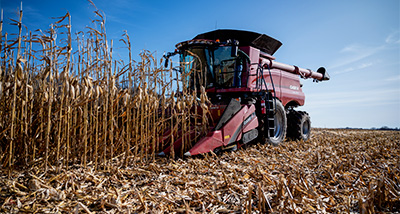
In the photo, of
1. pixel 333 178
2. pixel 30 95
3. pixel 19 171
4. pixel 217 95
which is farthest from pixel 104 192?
pixel 217 95

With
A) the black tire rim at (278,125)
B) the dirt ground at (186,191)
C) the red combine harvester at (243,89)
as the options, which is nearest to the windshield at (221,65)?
the red combine harvester at (243,89)

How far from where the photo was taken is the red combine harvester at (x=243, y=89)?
3.80 m

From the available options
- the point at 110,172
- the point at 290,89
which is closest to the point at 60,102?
the point at 110,172

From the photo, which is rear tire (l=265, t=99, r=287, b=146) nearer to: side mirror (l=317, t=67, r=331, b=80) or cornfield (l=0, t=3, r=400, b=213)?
cornfield (l=0, t=3, r=400, b=213)

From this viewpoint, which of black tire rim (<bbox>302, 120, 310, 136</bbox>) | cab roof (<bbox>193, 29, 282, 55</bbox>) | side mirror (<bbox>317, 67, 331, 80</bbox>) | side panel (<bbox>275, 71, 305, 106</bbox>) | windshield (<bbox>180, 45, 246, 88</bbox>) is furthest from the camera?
side mirror (<bbox>317, 67, 331, 80</bbox>)

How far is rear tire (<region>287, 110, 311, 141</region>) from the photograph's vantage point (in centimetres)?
644

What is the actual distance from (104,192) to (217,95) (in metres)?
3.61

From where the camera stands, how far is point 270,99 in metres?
4.92

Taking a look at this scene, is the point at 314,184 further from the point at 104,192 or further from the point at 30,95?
Answer: the point at 30,95

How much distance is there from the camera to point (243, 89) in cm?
516

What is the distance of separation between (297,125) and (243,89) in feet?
7.55

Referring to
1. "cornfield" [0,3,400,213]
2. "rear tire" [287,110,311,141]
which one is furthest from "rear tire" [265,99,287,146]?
"cornfield" [0,3,400,213]

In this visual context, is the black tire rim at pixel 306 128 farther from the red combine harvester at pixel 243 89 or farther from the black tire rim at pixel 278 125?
the black tire rim at pixel 278 125

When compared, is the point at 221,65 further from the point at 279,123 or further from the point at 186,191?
the point at 186,191
